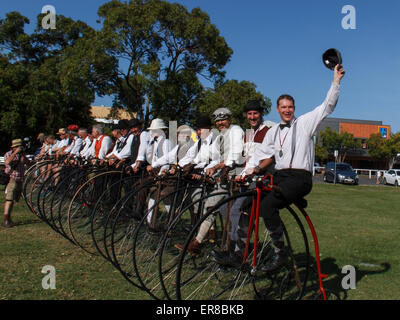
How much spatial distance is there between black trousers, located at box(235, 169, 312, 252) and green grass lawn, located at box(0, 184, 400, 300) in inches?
48.4

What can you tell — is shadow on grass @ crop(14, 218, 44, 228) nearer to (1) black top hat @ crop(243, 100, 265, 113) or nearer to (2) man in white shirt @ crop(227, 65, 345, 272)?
(1) black top hat @ crop(243, 100, 265, 113)

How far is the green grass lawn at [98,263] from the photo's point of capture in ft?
13.7

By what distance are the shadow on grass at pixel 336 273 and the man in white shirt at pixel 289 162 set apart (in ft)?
3.43

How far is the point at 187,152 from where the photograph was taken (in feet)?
18.7

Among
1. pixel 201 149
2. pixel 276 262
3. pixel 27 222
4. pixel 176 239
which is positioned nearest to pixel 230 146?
pixel 201 149

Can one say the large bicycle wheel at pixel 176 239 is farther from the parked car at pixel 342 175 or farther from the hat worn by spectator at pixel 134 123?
the parked car at pixel 342 175

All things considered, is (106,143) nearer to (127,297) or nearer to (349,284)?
(127,297)

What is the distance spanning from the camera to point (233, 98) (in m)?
21.0

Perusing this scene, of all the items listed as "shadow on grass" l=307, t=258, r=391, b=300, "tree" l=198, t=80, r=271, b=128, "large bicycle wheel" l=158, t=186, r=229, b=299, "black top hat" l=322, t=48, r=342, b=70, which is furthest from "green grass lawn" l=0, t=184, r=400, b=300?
"tree" l=198, t=80, r=271, b=128

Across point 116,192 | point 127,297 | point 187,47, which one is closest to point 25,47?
point 187,47

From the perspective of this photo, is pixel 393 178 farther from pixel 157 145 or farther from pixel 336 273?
pixel 336 273

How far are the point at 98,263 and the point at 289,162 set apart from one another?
302 centimetres

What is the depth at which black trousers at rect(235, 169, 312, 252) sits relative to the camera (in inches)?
134

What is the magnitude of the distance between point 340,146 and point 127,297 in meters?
58.1
